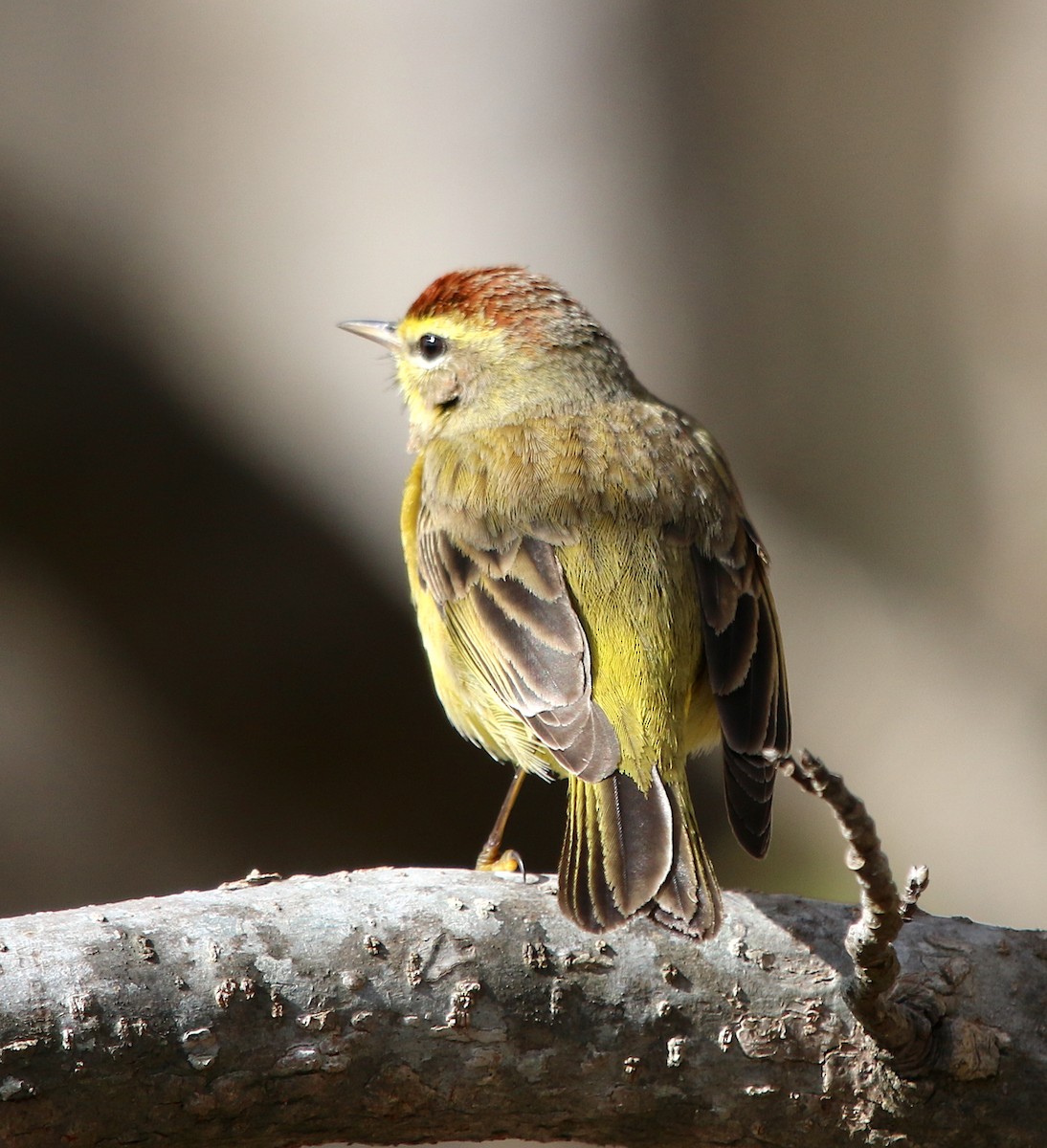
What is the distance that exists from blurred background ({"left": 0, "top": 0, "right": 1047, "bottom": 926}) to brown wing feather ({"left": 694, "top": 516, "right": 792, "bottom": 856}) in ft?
11.2

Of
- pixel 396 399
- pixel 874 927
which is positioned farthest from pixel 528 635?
pixel 396 399

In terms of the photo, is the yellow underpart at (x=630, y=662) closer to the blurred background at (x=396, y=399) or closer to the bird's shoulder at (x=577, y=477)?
the bird's shoulder at (x=577, y=477)

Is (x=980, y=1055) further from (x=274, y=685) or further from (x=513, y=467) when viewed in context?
(x=274, y=685)

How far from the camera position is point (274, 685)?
7.07 metres

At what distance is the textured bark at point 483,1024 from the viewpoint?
262 cm

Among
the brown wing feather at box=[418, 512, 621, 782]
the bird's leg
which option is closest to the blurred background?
the bird's leg

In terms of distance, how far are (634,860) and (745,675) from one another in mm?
739

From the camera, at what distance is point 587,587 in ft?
12.3

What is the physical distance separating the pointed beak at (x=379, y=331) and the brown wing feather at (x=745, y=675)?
163 cm

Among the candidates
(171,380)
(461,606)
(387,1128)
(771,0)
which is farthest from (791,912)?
(771,0)

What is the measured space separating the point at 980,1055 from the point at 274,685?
15.6ft

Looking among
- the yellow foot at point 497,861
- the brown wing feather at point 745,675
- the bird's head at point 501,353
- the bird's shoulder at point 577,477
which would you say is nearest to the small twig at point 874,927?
the brown wing feather at point 745,675

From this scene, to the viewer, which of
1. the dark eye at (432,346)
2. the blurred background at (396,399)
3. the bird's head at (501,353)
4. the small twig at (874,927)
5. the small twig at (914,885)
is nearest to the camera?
the small twig at (874,927)

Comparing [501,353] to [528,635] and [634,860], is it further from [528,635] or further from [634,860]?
[634,860]
